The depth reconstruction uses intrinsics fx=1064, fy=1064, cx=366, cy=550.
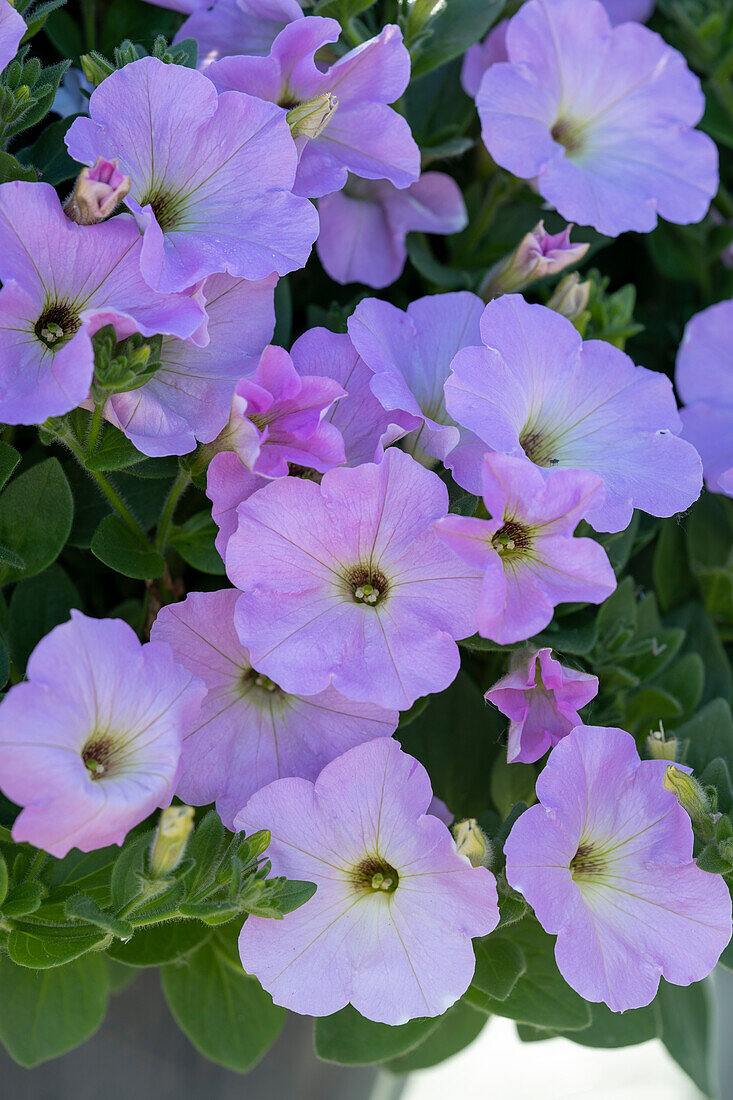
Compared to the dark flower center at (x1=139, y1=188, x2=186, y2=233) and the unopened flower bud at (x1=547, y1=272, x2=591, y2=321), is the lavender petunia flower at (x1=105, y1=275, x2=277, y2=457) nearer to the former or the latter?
the dark flower center at (x1=139, y1=188, x2=186, y2=233)

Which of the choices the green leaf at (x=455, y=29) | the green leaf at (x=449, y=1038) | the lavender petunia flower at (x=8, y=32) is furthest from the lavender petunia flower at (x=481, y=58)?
the green leaf at (x=449, y=1038)

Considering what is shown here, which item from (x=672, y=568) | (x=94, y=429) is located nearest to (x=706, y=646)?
(x=672, y=568)

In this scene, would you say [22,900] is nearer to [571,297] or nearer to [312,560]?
[312,560]

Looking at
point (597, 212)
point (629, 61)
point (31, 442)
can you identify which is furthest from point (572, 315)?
point (31, 442)

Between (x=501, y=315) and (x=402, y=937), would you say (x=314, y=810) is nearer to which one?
(x=402, y=937)

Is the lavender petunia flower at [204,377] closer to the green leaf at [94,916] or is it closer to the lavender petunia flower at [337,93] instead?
the lavender petunia flower at [337,93]

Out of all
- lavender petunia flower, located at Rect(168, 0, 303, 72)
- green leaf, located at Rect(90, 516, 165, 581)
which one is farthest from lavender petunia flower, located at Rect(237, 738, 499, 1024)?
lavender petunia flower, located at Rect(168, 0, 303, 72)
